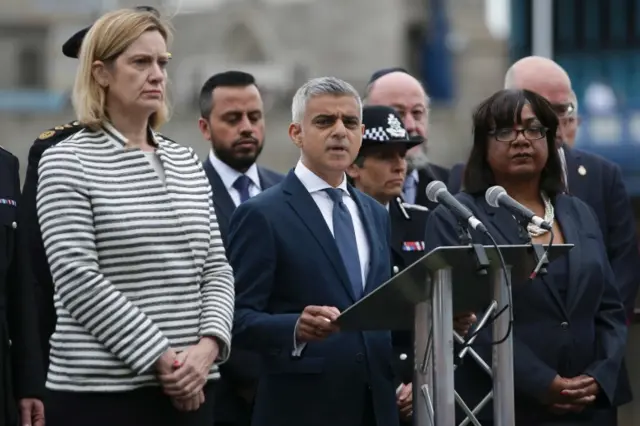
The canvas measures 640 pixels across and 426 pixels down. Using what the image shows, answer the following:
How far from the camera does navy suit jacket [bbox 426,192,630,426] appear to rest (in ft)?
25.2

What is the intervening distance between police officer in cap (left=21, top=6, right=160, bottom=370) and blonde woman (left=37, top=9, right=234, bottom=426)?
0.32m

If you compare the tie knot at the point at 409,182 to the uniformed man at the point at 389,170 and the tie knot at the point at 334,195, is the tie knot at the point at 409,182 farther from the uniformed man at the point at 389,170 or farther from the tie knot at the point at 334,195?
the tie knot at the point at 334,195

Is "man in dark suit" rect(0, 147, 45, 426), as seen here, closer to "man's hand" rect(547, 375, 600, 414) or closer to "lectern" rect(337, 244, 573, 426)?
"lectern" rect(337, 244, 573, 426)

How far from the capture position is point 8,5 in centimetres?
6244

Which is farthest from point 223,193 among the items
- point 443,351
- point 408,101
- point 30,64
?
point 30,64

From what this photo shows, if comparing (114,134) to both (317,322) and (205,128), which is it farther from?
(205,128)

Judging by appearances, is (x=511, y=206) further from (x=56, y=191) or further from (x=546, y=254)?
(x=56, y=191)

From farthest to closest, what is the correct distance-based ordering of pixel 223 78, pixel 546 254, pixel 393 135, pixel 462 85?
1. pixel 462 85
2. pixel 223 78
3. pixel 393 135
4. pixel 546 254

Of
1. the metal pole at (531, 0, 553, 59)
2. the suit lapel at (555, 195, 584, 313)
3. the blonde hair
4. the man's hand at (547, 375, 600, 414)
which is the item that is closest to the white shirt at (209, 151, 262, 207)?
the suit lapel at (555, 195, 584, 313)

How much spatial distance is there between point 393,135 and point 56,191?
6.77ft

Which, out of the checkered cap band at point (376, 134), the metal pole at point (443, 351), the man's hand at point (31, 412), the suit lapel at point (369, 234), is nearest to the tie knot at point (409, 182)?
the checkered cap band at point (376, 134)

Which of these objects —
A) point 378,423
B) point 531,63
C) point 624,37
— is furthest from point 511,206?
point 624,37

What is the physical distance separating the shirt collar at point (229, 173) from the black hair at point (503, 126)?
4.37 ft

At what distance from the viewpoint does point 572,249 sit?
7.83 meters
